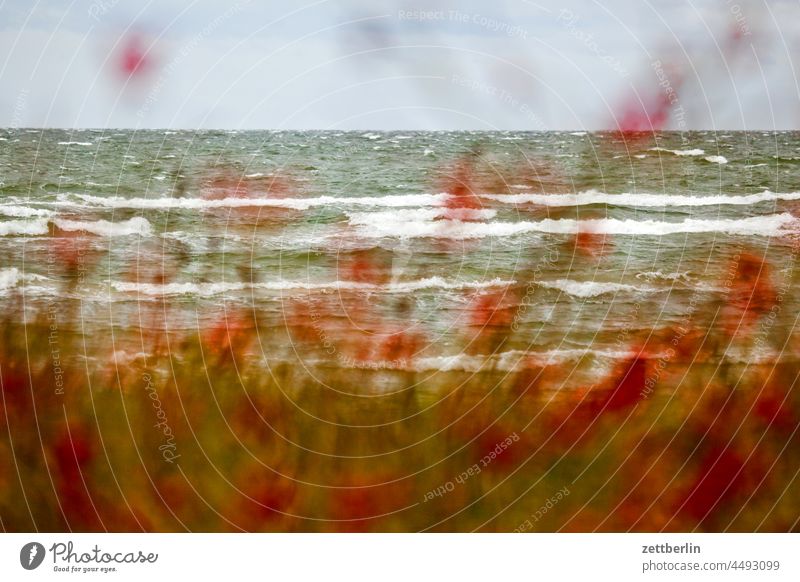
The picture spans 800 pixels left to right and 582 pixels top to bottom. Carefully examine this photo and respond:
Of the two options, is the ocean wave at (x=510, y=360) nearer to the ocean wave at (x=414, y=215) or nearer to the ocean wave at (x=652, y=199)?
the ocean wave at (x=652, y=199)

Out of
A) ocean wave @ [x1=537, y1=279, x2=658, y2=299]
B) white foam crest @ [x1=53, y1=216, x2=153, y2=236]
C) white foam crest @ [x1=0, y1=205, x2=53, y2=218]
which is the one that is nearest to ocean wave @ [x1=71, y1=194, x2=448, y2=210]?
white foam crest @ [x1=53, y1=216, x2=153, y2=236]

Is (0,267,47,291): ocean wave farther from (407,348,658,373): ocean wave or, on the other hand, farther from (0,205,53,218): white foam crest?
(407,348,658,373): ocean wave

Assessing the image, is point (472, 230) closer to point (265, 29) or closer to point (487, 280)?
point (487, 280)

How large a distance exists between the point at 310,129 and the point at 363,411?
141 cm

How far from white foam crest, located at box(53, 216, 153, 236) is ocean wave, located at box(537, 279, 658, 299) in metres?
2.68

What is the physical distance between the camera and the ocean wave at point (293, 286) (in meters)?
4.07

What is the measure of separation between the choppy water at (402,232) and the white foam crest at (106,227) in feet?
0.08

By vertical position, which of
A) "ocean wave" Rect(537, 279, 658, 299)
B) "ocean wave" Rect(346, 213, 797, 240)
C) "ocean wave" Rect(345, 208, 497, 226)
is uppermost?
"ocean wave" Rect(345, 208, 497, 226)

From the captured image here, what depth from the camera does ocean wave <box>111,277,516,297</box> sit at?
13.3ft

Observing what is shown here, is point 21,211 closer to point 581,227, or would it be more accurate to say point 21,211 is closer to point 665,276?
point 581,227

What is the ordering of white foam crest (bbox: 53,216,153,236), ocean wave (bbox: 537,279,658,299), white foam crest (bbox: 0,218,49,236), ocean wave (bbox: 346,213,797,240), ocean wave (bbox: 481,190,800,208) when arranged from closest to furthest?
ocean wave (bbox: 537,279,658,299) < white foam crest (bbox: 0,218,49,236) < ocean wave (bbox: 346,213,797,240) < ocean wave (bbox: 481,190,800,208) < white foam crest (bbox: 53,216,153,236)

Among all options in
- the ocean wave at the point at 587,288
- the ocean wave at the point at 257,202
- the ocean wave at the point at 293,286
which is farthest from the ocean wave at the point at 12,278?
the ocean wave at the point at 587,288
